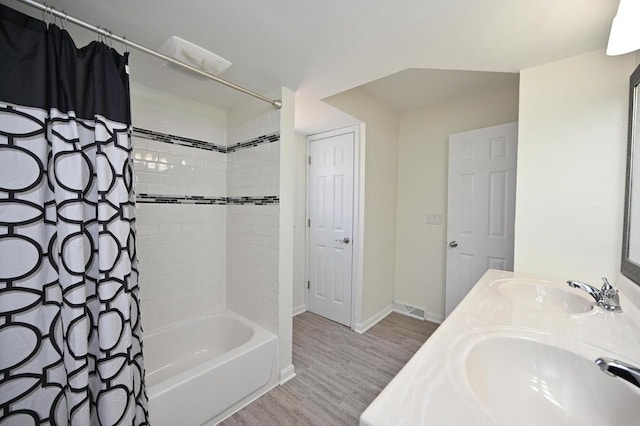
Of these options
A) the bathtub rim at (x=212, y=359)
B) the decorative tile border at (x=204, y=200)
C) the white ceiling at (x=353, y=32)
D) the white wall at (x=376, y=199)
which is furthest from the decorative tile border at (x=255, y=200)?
the white wall at (x=376, y=199)

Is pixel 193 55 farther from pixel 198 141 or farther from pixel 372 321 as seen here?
pixel 372 321

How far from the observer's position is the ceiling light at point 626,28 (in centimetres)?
87

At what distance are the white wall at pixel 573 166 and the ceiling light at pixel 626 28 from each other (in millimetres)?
537

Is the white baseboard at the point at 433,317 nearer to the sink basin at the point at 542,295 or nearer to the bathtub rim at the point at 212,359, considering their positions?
the sink basin at the point at 542,295

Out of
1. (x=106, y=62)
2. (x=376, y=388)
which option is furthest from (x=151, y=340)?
(x=106, y=62)

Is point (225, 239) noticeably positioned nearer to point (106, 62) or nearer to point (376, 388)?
point (106, 62)

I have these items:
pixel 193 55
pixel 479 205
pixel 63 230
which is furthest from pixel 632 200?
pixel 63 230

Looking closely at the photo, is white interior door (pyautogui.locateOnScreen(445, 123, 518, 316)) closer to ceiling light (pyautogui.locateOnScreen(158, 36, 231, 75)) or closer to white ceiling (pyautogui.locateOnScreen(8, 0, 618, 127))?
white ceiling (pyautogui.locateOnScreen(8, 0, 618, 127))

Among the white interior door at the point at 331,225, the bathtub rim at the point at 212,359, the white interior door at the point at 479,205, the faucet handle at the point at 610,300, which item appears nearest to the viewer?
the faucet handle at the point at 610,300

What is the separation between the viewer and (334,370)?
6.60 feet

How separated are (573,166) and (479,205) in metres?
1.02

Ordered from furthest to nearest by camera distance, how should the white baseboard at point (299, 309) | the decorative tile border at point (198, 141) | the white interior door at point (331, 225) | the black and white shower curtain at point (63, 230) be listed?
the white baseboard at point (299, 309) → the white interior door at point (331, 225) → the decorative tile border at point (198, 141) → the black and white shower curtain at point (63, 230)

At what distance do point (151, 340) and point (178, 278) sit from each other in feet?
1.47

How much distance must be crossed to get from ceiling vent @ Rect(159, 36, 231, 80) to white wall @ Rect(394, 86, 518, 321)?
2.16m
